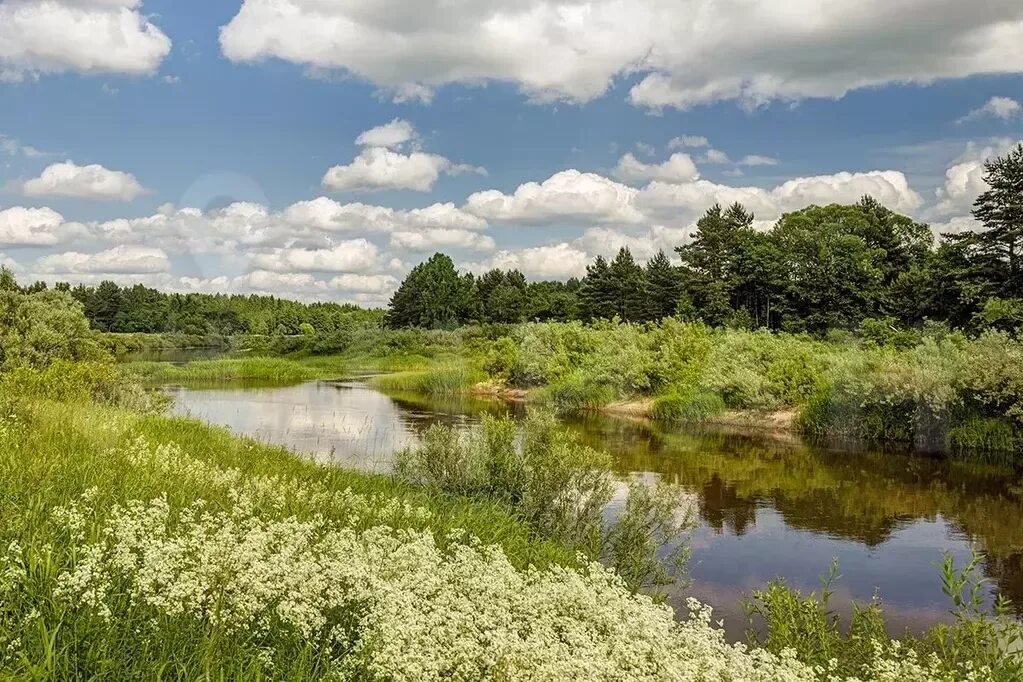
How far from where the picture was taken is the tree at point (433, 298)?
288ft

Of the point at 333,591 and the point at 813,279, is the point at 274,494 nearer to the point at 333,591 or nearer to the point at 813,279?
the point at 333,591

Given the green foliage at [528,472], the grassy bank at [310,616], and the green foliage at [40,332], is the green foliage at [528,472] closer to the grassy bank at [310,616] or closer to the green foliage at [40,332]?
the grassy bank at [310,616]

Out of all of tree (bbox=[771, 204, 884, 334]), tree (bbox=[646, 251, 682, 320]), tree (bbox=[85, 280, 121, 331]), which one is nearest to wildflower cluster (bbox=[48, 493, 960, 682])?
tree (bbox=[771, 204, 884, 334])

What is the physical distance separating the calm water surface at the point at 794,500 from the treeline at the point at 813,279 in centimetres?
2185

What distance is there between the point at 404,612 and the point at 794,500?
15.7m

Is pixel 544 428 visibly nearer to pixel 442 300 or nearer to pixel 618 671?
pixel 618 671

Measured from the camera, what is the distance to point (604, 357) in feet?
129

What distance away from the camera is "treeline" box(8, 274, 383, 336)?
94.4 m

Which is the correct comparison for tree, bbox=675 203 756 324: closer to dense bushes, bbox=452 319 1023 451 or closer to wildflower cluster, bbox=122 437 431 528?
dense bushes, bbox=452 319 1023 451

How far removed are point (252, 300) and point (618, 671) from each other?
452 feet

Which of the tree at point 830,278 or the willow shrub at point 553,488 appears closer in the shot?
the willow shrub at point 553,488

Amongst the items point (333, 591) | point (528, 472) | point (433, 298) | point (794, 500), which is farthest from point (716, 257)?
point (333, 591)

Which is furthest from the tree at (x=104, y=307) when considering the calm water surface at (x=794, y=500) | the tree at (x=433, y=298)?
the calm water surface at (x=794, y=500)

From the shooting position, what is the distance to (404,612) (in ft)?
14.7
